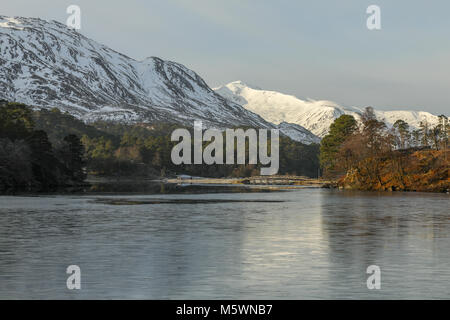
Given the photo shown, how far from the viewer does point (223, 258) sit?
92.9ft

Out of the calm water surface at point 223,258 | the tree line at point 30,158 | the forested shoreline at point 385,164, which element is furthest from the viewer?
the forested shoreline at point 385,164

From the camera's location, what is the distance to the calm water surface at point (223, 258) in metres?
20.6

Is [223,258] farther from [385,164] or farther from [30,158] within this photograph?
[385,164]

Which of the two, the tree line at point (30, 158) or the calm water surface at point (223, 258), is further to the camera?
the tree line at point (30, 158)

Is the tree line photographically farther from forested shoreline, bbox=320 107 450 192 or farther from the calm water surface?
the calm water surface

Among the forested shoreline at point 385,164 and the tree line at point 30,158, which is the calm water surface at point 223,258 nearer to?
the tree line at point 30,158

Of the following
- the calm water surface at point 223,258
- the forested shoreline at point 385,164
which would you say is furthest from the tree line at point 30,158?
the calm water surface at point 223,258

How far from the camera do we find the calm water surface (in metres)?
20.6

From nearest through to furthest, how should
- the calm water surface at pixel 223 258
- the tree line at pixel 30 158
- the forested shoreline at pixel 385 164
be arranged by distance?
the calm water surface at pixel 223 258 → the tree line at pixel 30 158 → the forested shoreline at pixel 385 164

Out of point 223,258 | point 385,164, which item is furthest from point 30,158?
point 223,258

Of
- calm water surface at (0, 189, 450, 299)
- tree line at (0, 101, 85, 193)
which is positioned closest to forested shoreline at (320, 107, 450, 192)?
tree line at (0, 101, 85, 193)
